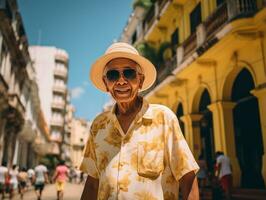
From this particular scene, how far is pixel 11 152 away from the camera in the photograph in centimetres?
2288

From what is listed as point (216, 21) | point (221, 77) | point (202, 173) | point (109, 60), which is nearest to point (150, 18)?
point (221, 77)

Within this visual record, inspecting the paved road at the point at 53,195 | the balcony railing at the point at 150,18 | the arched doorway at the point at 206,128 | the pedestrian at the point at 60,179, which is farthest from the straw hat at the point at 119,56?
the balcony railing at the point at 150,18

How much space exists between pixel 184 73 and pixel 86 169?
38.1ft

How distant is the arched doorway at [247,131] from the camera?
10922mm

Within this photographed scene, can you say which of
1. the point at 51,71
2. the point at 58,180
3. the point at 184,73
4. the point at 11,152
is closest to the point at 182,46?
the point at 184,73

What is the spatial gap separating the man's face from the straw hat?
4cm

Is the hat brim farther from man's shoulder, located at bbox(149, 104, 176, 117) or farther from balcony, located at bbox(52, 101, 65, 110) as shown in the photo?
balcony, located at bbox(52, 101, 65, 110)

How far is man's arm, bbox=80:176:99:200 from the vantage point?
2.10 metres

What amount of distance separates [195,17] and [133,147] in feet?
43.2

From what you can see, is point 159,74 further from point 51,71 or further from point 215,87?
point 51,71

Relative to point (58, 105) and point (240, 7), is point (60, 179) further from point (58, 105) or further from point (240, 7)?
point (58, 105)

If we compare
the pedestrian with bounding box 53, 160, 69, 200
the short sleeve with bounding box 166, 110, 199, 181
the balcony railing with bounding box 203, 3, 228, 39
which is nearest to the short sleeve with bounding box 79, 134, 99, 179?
the short sleeve with bounding box 166, 110, 199, 181

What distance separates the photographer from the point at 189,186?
1801mm

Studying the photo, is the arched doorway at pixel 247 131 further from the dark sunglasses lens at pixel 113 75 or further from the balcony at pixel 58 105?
the balcony at pixel 58 105
